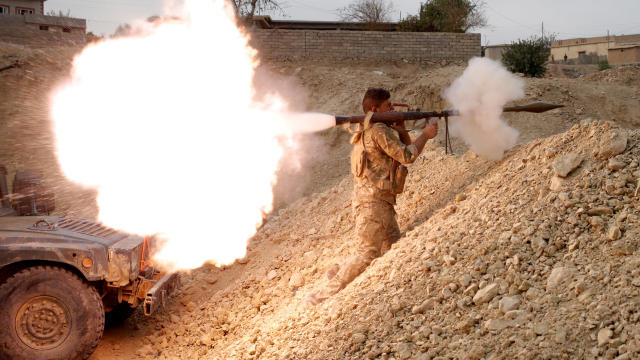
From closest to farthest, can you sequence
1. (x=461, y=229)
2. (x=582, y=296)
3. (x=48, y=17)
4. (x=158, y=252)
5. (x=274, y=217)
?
(x=582, y=296) < (x=461, y=229) < (x=158, y=252) < (x=274, y=217) < (x=48, y=17)

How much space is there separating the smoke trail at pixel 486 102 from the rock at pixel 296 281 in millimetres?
2643

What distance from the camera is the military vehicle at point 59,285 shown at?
5.33 metres

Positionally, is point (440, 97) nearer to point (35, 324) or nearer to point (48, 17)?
point (35, 324)

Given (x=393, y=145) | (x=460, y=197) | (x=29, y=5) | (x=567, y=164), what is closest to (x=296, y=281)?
(x=460, y=197)

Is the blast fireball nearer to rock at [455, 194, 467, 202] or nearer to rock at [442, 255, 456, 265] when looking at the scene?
rock at [455, 194, 467, 202]

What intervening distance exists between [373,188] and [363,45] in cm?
1362

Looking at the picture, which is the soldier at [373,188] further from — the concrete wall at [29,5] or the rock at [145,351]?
the concrete wall at [29,5]

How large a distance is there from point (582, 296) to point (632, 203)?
46.5 inches

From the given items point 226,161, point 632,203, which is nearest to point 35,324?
point 226,161

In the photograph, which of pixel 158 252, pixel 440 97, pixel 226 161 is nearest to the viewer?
pixel 158 252

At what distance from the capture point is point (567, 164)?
513cm

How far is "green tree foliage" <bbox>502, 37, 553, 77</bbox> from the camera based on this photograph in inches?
763

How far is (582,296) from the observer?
3.78 meters

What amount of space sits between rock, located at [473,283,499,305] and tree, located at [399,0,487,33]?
1908 cm
